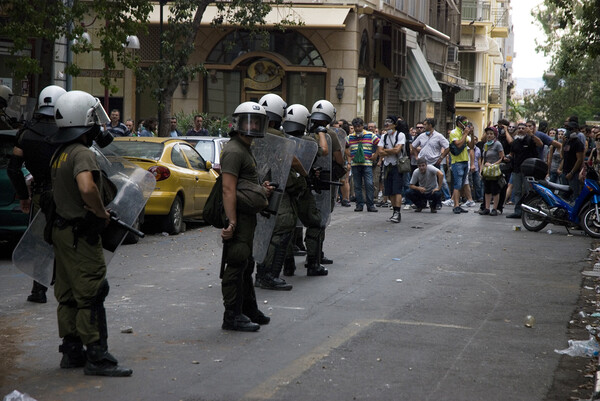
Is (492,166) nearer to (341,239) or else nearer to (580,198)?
(580,198)

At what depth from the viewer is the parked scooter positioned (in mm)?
15023

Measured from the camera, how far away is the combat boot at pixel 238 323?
7.33 metres

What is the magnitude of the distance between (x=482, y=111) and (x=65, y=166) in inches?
2462

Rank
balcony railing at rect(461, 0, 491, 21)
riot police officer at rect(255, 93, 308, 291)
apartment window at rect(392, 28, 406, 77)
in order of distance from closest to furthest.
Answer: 1. riot police officer at rect(255, 93, 308, 291)
2. apartment window at rect(392, 28, 406, 77)
3. balcony railing at rect(461, 0, 491, 21)

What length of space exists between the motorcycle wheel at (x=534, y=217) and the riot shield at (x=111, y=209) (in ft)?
34.2

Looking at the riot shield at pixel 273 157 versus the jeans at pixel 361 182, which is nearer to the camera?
the riot shield at pixel 273 157

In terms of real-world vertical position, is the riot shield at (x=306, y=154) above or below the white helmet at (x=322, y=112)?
below

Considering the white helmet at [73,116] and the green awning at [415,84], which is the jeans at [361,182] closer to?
the white helmet at [73,116]

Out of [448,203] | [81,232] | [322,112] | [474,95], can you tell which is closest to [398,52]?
[448,203]

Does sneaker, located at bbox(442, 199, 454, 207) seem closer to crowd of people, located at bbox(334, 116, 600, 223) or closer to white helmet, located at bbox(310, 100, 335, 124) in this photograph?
crowd of people, located at bbox(334, 116, 600, 223)

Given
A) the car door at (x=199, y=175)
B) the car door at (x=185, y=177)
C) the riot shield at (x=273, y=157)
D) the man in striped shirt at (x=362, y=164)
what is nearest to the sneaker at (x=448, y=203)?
the man in striped shirt at (x=362, y=164)

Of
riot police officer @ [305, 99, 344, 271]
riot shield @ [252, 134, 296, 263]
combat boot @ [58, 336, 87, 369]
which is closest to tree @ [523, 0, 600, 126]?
riot police officer @ [305, 99, 344, 271]

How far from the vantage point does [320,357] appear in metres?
6.60

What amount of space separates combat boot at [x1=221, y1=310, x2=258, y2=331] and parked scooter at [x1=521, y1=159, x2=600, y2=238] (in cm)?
910
